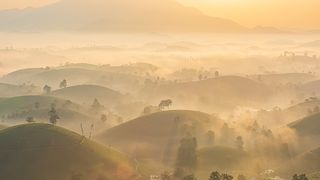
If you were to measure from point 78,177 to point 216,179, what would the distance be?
64.1 meters

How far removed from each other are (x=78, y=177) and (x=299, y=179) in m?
85.5

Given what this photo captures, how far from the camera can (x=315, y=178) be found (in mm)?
192625

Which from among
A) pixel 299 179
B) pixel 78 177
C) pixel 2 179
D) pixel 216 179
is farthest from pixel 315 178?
pixel 2 179

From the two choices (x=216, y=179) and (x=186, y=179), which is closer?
(x=216, y=179)

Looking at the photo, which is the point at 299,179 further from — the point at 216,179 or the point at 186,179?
the point at 186,179

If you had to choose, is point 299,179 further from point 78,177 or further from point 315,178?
point 78,177

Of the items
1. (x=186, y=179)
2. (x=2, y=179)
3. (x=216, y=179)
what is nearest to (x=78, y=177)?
(x=2, y=179)

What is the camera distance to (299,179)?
155 meters

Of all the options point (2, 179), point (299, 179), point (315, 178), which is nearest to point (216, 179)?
point (299, 179)

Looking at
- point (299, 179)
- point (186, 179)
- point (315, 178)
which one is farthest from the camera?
point (315, 178)

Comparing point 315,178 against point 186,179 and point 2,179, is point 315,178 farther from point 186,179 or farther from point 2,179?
point 2,179

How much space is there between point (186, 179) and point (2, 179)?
74551 millimetres

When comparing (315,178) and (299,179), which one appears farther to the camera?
(315,178)

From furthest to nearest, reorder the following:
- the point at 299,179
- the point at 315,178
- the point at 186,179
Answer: the point at 315,178
the point at 186,179
the point at 299,179
